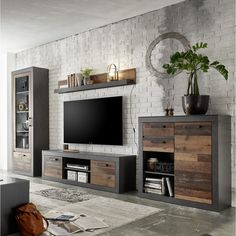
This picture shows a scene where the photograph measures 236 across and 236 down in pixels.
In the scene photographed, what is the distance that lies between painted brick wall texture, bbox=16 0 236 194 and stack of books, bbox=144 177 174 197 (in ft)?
2.50

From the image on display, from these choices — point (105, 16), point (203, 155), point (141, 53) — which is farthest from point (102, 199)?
point (105, 16)

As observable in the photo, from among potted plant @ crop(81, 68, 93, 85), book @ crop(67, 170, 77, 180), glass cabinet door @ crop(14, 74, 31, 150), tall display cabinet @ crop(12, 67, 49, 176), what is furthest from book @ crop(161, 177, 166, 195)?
glass cabinet door @ crop(14, 74, 31, 150)

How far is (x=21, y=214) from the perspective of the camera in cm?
288

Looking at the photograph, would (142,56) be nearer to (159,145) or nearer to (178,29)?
(178,29)

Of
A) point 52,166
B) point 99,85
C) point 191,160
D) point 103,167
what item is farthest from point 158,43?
point 52,166

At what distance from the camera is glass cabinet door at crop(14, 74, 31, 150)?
6488 millimetres

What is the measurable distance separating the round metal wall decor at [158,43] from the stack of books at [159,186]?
149 centimetres

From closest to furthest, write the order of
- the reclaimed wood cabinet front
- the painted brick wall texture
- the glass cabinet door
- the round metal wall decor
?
the reclaimed wood cabinet front < the painted brick wall texture < the round metal wall decor < the glass cabinet door

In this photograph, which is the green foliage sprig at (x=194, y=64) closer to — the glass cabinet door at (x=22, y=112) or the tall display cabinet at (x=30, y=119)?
the tall display cabinet at (x=30, y=119)

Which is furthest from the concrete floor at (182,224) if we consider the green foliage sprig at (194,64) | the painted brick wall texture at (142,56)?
the green foliage sprig at (194,64)

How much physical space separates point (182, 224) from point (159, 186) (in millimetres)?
993

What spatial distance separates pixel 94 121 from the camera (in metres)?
5.32

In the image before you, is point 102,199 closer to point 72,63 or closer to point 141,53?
point 141,53

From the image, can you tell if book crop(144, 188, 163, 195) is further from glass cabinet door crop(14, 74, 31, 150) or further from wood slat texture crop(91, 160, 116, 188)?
glass cabinet door crop(14, 74, 31, 150)
